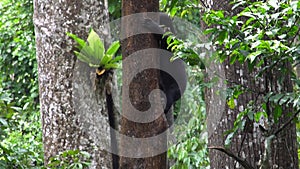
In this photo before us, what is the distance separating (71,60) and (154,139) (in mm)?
568

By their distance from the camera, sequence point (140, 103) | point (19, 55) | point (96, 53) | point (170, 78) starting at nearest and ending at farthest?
point (96, 53) < point (140, 103) < point (170, 78) < point (19, 55)

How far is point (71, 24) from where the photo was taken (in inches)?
101

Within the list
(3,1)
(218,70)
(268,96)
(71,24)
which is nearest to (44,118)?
(71,24)

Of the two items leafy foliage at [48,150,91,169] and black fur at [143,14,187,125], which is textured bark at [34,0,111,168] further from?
black fur at [143,14,187,125]

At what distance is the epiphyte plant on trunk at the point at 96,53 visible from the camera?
95.5 inches

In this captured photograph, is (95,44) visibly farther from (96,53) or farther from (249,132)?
(249,132)

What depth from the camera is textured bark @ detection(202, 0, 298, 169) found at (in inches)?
95.3

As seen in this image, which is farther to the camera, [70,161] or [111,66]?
[111,66]

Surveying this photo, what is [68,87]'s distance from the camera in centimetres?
249

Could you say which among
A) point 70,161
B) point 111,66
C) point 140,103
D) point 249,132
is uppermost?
point 111,66

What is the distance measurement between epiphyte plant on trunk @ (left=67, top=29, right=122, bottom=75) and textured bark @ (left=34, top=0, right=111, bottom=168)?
50 mm

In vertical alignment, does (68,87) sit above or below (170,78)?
below

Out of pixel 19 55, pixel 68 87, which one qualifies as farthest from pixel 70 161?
pixel 19 55

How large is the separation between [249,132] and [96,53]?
2.56 feet
